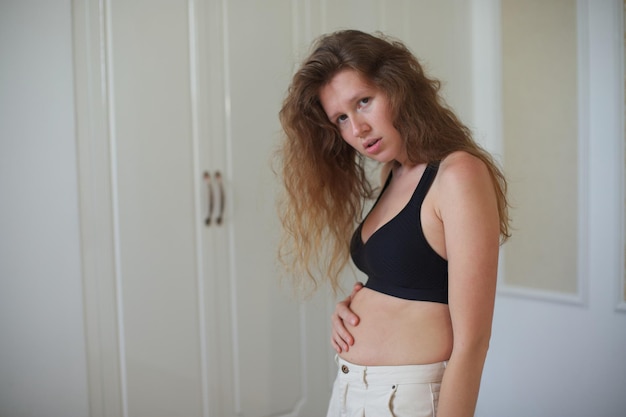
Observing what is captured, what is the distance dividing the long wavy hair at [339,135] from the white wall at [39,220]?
69 cm

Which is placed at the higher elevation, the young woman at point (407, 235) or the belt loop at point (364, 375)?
the young woman at point (407, 235)

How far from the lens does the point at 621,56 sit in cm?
204

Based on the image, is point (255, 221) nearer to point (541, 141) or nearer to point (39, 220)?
point (39, 220)

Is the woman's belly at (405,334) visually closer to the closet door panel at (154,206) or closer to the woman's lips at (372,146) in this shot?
the woman's lips at (372,146)

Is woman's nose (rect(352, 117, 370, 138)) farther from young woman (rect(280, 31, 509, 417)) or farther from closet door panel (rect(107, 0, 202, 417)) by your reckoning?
closet door panel (rect(107, 0, 202, 417))

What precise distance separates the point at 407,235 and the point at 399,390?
1.07ft

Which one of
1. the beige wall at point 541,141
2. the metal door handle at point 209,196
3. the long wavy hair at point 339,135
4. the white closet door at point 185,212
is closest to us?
the long wavy hair at point 339,135

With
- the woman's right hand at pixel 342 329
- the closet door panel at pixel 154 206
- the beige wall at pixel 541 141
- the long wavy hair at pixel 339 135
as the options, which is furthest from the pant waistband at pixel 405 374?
the beige wall at pixel 541 141

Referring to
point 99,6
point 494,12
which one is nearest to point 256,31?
point 99,6

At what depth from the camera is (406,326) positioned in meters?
1.19

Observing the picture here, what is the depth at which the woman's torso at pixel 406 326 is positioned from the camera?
116cm

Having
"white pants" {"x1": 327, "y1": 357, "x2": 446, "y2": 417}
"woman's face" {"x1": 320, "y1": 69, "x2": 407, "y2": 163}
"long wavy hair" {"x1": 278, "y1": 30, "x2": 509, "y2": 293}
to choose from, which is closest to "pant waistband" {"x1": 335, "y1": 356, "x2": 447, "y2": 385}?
"white pants" {"x1": 327, "y1": 357, "x2": 446, "y2": 417}

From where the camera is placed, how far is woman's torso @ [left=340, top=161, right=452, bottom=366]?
3.80 ft

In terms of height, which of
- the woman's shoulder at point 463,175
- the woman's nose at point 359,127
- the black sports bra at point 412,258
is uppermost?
the woman's nose at point 359,127
